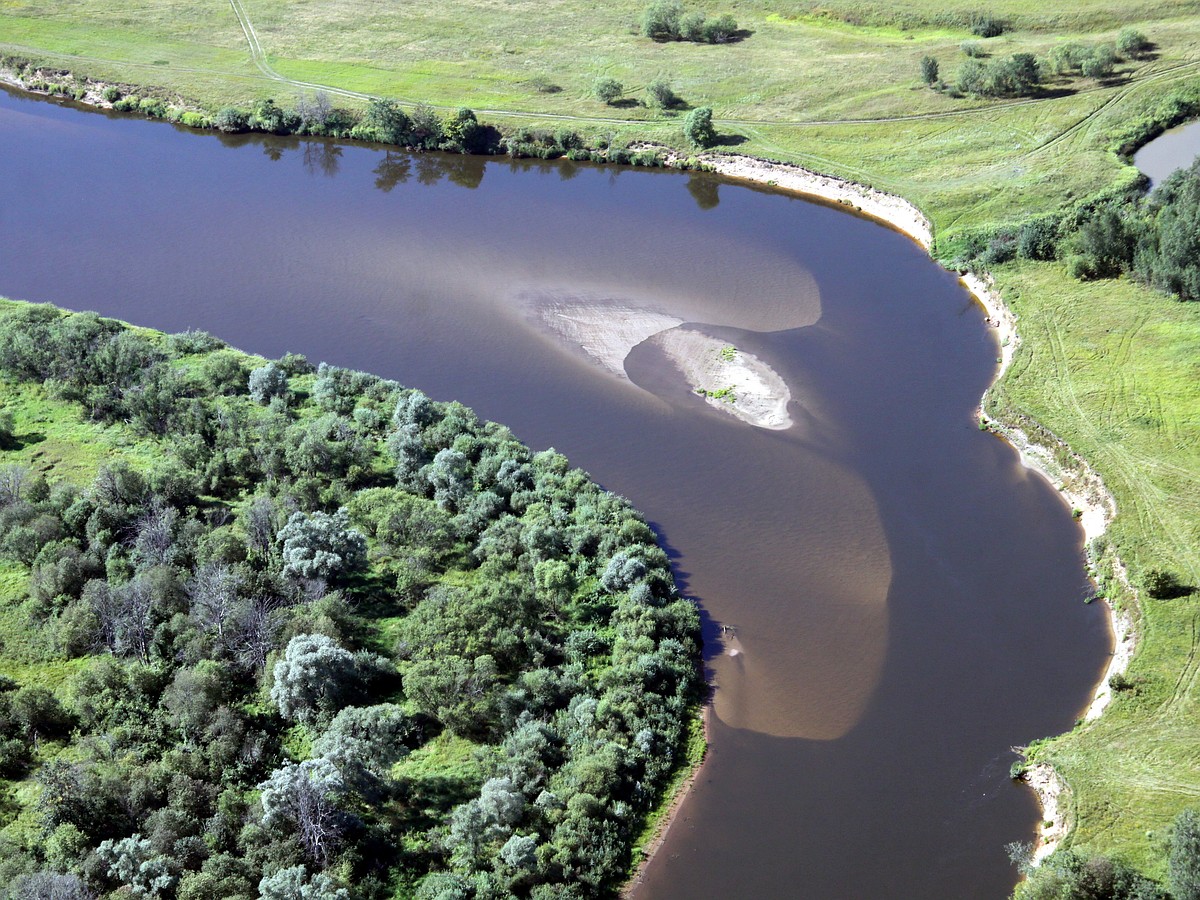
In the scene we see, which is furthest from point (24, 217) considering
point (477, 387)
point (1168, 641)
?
point (1168, 641)

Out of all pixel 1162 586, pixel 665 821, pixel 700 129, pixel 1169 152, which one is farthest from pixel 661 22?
pixel 665 821

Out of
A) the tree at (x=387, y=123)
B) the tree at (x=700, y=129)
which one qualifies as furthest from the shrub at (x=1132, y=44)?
the tree at (x=387, y=123)

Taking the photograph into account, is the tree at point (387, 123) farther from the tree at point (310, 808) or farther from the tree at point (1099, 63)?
the tree at point (310, 808)

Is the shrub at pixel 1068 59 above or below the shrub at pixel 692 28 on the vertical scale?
below

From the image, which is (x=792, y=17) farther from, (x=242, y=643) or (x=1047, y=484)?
(x=242, y=643)

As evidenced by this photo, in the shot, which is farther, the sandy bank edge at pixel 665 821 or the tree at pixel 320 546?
the tree at pixel 320 546

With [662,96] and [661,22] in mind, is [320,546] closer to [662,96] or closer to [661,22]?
[662,96]
